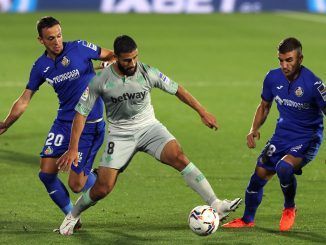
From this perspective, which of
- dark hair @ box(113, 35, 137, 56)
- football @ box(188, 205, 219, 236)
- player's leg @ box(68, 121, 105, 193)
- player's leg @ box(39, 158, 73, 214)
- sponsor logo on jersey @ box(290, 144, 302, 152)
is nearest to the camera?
football @ box(188, 205, 219, 236)

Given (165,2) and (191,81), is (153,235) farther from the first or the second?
(165,2)

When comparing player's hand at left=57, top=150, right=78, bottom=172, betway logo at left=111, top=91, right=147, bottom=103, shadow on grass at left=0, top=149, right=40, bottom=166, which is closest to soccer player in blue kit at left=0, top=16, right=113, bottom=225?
player's hand at left=57, top=150, right=78, bottom=172

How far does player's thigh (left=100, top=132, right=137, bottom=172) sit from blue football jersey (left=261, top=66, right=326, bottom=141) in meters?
1.57

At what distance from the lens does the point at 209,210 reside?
9672mm

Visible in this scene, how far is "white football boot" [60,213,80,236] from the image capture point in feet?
33.3

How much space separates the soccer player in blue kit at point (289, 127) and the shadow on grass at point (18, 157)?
190 inches

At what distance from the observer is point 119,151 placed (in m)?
10.1

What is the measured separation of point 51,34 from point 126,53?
1265mm

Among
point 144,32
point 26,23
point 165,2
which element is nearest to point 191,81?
point 144,32

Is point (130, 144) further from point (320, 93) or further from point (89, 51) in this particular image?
point (320, 93)

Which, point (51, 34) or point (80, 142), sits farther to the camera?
point (80, 142)

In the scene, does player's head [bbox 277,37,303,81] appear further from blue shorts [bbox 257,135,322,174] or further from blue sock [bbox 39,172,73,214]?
blue sock [bbox 39,172,73,214]

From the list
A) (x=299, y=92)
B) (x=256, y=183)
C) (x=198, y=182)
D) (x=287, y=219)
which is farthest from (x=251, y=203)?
(x=299, y=92)

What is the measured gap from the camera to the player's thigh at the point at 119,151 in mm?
10031
